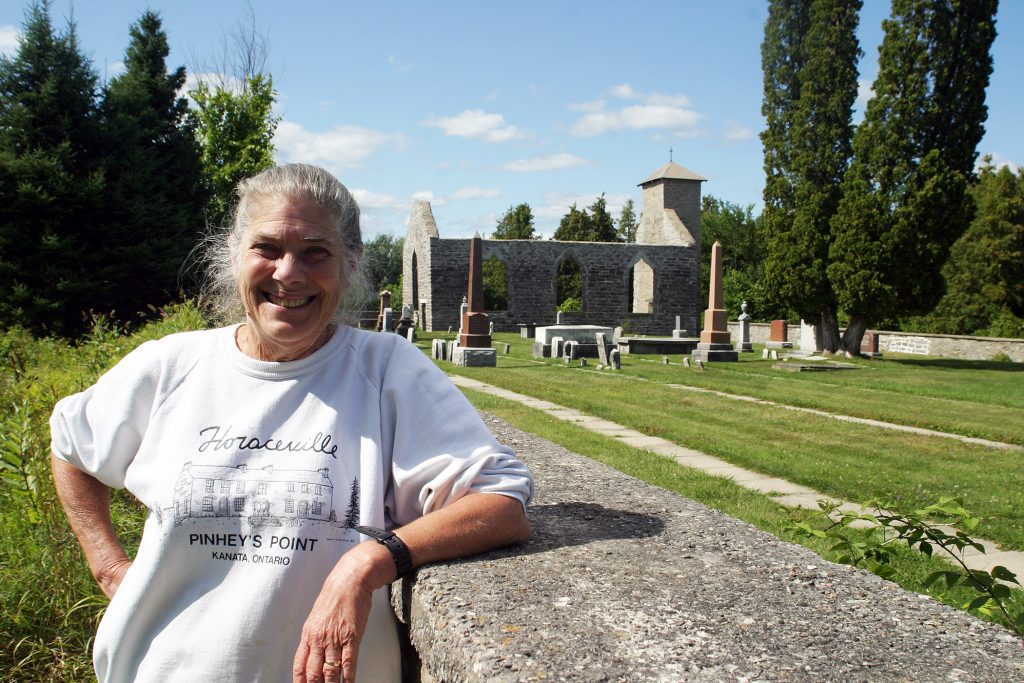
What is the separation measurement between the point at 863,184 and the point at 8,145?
19.9 meters

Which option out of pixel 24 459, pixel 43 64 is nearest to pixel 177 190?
pixel 43 64

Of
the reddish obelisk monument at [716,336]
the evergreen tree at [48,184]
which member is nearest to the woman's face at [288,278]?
the evergreen tree at [48,184]

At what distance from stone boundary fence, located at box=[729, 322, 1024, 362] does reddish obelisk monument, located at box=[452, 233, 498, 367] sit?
47.3 ft

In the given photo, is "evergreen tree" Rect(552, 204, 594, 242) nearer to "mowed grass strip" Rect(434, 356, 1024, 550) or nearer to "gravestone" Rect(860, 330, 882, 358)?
"gravestone" Rect(860, 330, 882, 358)

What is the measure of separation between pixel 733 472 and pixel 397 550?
5.60 m

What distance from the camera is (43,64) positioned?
13.8 metres

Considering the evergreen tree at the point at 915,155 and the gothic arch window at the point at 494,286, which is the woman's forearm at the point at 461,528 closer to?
the evergreen tree at the point at 915,155

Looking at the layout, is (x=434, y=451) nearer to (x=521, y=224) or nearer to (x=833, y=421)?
(x=833, y=421)

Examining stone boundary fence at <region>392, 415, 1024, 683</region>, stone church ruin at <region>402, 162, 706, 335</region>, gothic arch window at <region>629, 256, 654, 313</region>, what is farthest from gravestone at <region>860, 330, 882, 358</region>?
stone boundary fence at <region>392, 415, 1024, 683</region>

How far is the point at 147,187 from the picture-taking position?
14.6 metres

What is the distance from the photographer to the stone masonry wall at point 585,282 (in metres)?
32.6

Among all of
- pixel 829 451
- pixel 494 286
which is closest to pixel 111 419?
pixel 829 451

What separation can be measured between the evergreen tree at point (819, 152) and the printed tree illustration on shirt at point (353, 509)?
23.0 metres

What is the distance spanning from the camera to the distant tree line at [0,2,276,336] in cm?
1266
